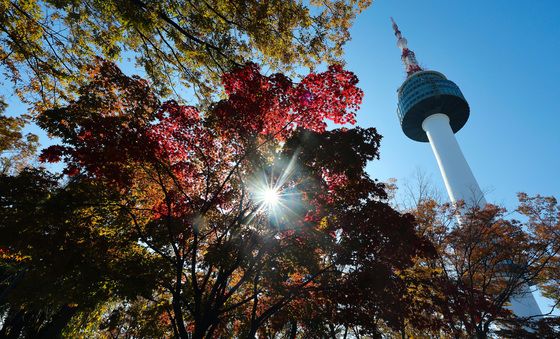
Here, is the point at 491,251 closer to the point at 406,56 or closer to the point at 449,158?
the point at 449,158

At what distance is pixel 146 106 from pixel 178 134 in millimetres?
1002

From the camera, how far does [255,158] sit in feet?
24.4

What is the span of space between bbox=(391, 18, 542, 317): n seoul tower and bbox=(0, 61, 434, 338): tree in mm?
51493

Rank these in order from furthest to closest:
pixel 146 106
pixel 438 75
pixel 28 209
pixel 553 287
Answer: pixel 438 75
pixel 553 287
pixel 146 106
pixel 28 209

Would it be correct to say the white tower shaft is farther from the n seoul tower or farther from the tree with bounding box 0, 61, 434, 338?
the tree with bounding box 0, 61, 434, 338

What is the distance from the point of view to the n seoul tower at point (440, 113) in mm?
53438

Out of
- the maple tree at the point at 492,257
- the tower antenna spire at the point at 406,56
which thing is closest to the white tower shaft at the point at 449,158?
the tower antenna spire at the point at 406,56

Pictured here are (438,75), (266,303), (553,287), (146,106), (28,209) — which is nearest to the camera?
(28,209)

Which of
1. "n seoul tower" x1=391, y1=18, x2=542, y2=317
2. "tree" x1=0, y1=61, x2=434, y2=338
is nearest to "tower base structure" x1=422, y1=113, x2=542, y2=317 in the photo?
"n seoul tower" x1=391, y1=18, x2=542, y2=317

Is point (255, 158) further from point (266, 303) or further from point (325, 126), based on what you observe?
point (266, 303)

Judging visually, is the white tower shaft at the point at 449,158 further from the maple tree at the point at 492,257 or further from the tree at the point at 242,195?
the tree at the point at 242,195

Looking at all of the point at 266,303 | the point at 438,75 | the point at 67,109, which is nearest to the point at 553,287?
the point at 266,303

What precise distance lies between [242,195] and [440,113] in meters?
61.5

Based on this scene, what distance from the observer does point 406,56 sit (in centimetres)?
6306
